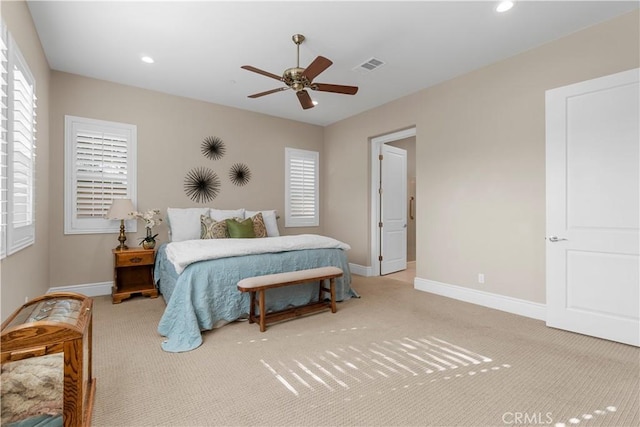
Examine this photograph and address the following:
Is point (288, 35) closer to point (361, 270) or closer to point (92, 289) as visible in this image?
point (361, 270)

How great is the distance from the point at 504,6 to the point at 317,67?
1.63 m

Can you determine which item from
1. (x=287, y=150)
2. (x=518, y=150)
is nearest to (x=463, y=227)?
(x=518, y=150)

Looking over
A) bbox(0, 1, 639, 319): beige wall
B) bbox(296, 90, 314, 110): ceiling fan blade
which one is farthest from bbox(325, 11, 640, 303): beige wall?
bbox(296, 90, 314, 110): ceiling fan blade

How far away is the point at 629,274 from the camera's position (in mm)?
2566

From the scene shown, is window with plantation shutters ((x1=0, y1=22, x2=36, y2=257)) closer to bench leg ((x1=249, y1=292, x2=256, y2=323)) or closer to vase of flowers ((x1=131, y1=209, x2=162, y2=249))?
vase of flowers ((x1=131, y1=209, x2=162, y2=249))

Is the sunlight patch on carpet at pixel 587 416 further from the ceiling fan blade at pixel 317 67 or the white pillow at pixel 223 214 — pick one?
the white pillow at pixel 223 214

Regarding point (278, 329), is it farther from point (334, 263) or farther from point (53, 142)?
point (53, 142)

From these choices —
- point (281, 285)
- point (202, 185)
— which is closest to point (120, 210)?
point (202, 185)

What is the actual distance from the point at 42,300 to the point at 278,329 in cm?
181

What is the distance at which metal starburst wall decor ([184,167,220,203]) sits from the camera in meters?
4.69

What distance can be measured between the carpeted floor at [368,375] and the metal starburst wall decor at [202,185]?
2068 millimetres

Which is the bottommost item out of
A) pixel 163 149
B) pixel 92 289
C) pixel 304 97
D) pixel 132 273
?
pixel 92 289

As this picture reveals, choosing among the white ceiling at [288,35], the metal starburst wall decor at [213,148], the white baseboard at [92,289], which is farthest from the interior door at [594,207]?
the white baseboard at [92,289]

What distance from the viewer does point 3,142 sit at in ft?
6.40
